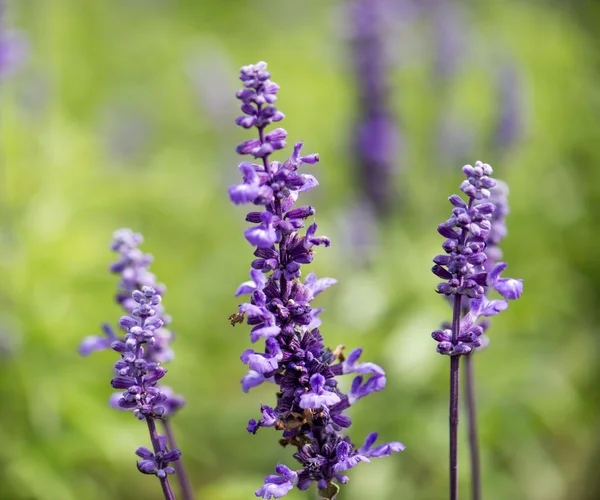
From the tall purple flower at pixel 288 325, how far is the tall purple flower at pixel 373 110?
5.07 meters

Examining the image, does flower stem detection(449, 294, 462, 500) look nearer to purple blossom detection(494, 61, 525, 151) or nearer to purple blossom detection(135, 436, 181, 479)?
purple blossom detection(135, 436, 181, 479)

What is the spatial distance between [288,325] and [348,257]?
4436mm

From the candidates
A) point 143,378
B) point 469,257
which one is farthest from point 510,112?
point 143,378

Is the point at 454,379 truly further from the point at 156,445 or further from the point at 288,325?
the point at 156,445

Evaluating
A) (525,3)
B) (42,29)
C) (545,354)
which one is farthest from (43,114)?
(525,3)

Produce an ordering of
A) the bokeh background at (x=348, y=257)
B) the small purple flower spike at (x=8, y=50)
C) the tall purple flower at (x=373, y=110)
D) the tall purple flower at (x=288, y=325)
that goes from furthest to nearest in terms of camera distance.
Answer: the tall purple flower at (x=373, y=110), the small purple flower spike at (x=8, y=50), the bokeh background at (x=348, y=257), the tall purple flower at (x=288, y=325)

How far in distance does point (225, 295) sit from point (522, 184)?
3.34 m

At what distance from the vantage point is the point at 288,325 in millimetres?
2525

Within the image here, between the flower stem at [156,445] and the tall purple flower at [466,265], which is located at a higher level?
the tall purple flower at [466,265]

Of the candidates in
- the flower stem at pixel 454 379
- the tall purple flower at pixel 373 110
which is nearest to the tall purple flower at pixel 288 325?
the flower stem at pixel 454 379

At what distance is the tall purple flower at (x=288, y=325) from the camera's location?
2.41 meters

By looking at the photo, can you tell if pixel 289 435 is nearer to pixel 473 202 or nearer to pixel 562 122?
pixel 473 202

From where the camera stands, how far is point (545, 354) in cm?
566

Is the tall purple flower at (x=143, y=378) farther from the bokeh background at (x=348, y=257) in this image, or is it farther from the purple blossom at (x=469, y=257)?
the bokeh background at (x=348, y=257)
